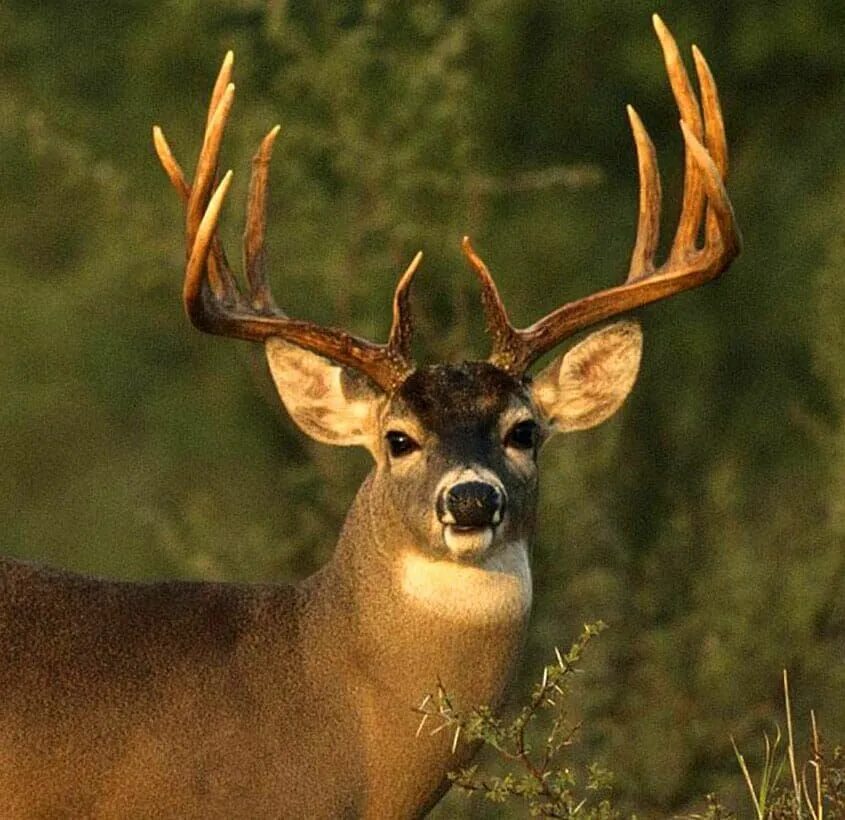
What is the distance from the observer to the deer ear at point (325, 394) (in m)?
9.41

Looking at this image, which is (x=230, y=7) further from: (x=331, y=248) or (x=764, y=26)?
(x=764, y=26)

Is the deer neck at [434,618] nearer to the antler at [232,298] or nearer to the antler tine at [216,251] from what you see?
the antler at [232,298]

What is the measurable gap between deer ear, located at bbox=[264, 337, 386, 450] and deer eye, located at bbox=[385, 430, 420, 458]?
236 millimetres

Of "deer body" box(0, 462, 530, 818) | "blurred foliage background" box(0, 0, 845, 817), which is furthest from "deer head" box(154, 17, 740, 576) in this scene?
"blurred foliage background" box(0, 0, 845, 817)

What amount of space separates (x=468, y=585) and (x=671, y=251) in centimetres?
128

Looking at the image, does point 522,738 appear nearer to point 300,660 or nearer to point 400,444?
point 300,660

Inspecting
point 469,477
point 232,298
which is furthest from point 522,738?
point 232,298

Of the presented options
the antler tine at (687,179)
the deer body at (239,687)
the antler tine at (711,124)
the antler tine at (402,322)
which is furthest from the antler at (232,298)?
the antler tine at (711,124)

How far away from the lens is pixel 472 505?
8656 mm

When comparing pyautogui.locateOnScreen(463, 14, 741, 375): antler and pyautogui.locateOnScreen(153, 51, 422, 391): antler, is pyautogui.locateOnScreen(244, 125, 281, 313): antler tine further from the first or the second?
pyautogui.locateOnScreen(463, 14, 741, 375): antler

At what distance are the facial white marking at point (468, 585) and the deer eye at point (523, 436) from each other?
0.30 metres

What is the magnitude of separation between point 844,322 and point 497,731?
4.89 metres

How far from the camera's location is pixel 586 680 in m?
12.9

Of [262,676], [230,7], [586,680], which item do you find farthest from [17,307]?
[262,676]
